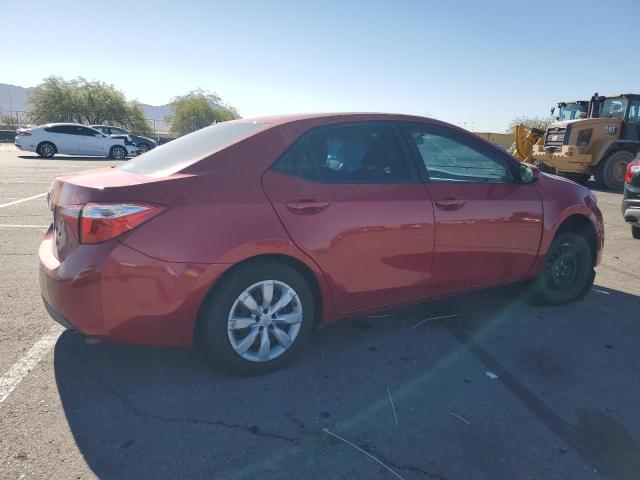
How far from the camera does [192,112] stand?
2224 inches

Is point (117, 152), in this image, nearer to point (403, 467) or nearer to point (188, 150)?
point (188, 150)

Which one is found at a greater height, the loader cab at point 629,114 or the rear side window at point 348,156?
the loader cab at point 629,114

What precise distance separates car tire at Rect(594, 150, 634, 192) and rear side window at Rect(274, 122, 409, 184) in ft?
46.1

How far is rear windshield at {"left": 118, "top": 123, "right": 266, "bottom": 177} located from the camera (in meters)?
3.01

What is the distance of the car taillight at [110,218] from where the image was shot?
2.60 meters

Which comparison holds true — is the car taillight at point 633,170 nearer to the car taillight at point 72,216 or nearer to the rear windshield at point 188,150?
the rear windshield at point 188,150

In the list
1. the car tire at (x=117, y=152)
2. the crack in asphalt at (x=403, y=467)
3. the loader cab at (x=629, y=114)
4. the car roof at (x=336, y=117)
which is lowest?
the crack in asphalt at (x=403, y=467)

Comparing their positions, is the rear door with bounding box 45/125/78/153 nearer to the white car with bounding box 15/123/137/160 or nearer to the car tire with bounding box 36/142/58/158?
the white car with bounding box 15/123/137/160

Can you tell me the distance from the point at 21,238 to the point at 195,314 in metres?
4.54

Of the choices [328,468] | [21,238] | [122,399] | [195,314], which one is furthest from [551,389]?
[21,238]

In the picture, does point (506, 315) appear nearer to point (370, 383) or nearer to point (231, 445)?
point (370, 383)

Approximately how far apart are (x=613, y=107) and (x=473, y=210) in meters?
Result: 14.9

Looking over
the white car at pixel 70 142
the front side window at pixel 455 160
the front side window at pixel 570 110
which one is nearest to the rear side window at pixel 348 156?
the front side window at pixel 455 160

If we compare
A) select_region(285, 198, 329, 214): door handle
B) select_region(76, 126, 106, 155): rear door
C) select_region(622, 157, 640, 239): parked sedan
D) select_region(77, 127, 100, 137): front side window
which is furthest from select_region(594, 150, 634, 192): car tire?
select_region(77, 127, 100, 137): front side window
